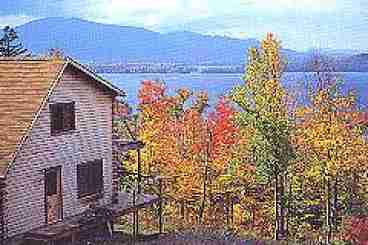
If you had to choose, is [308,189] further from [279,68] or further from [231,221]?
[279,68]

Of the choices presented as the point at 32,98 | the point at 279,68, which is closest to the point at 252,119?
the point at 279,68

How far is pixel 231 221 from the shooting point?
48.1m

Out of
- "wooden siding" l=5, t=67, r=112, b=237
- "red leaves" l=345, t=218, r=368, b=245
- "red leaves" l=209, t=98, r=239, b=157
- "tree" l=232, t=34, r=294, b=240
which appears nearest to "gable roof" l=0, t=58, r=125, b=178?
"wooden siding" l=5, t=67, r=112, b=237

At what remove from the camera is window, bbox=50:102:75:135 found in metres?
29.2

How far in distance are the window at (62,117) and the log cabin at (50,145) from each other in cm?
4

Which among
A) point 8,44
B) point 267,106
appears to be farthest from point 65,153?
point 8,44

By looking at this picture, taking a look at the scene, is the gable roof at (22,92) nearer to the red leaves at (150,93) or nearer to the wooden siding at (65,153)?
the wooden siding at (65,153)

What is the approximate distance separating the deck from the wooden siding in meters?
0.47

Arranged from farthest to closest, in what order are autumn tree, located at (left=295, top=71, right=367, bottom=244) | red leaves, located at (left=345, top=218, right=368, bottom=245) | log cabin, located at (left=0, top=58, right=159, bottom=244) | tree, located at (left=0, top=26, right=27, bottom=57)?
1. tree, located at (left=0, top=26, right=27, bottom=57)
2. autumn tree, located at (left=295, top=71, right=367, bottom=244)
3. red leaves, located at (left=345, top=218, right=368, bottom=245)
4. log cabin, located at (left=0, top=58, right=159, bottom=244)

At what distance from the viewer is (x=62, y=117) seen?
2977 centimetres

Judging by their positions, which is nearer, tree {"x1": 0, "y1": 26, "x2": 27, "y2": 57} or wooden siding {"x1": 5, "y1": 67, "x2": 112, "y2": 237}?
wooden siding {"x1": 5, "y1": 67, "x2": 112, "y2": 237}

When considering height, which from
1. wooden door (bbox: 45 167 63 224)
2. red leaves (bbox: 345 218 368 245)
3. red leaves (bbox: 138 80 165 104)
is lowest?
red leaves (bbox: 345 218 368 245)

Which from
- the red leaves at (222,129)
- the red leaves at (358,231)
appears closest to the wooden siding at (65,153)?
the red leaves at (358,231)

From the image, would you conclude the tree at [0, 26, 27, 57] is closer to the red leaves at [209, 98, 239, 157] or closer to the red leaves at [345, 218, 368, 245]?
the red leaves at [209, 98, 239, 157]
